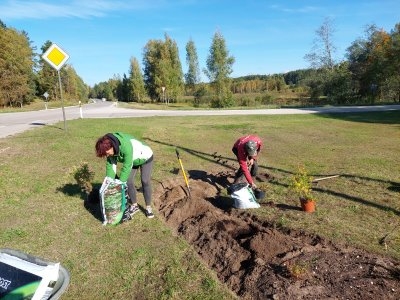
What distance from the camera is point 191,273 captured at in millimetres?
4418

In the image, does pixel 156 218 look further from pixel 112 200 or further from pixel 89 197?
pixel 89 197

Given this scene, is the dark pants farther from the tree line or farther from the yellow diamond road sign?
the tree line

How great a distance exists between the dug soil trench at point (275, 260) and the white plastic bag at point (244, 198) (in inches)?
5.7

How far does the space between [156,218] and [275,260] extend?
246 centimetres

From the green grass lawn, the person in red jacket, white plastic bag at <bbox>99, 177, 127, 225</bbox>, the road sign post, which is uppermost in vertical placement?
the road sign post

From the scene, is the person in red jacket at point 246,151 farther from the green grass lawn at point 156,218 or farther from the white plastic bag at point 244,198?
the green grass lawn at point 156,218

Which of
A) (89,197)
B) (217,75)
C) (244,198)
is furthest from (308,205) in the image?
(217,75)

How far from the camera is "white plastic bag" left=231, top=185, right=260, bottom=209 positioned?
21.4ft

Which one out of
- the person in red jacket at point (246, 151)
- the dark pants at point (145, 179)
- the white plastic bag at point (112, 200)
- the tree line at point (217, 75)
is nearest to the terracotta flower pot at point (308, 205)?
the person in red jacket at point (246, 151)

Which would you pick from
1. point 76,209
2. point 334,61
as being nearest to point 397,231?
point 76,209

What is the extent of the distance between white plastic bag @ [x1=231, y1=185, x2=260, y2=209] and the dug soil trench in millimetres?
145

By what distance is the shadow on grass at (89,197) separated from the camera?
6.51 m

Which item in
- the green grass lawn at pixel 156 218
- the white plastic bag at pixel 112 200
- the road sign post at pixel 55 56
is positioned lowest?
the green grass lawn at pixel 156 218

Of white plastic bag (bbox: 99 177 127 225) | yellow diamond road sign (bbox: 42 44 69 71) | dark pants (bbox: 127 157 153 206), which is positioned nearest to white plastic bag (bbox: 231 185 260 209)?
dark pants (bbox: 127 157 153 206)
